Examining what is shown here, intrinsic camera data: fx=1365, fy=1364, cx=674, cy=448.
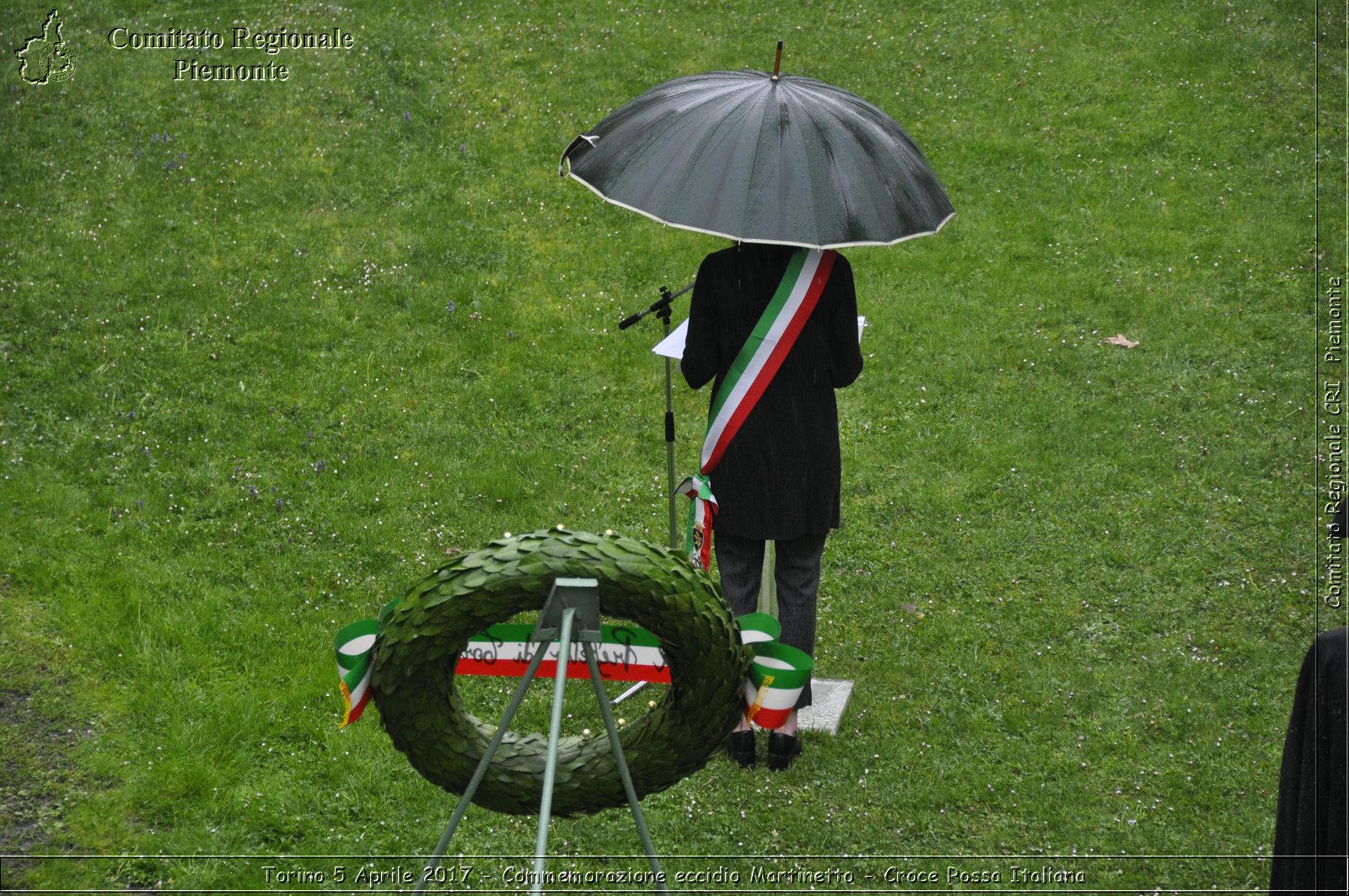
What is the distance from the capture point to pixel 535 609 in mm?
3361

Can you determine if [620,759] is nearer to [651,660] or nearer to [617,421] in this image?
[651,660]

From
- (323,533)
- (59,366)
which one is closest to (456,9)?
(59,366)

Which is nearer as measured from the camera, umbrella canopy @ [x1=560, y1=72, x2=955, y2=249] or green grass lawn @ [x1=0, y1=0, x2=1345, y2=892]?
umbrella canopy @ [x1=560, y1=72, x2=955, y2=249]

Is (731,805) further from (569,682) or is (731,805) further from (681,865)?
(569,682)

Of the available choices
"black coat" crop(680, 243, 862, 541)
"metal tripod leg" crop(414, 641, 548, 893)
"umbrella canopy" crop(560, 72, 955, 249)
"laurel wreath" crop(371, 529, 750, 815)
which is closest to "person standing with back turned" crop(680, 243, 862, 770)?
"black coat" crop(680, 243, 862, 541)

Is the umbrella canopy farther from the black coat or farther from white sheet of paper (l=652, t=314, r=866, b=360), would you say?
white sheet of paper (l=652, t=314, r=866, b=360)

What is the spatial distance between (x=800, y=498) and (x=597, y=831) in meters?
1.42

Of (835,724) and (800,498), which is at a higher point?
(800,498)

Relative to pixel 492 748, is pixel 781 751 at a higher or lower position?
lower

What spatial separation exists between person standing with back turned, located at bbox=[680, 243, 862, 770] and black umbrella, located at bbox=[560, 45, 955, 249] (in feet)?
1.20

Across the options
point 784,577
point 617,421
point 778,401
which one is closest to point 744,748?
point 784,577

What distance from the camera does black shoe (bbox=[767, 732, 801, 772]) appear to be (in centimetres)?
529

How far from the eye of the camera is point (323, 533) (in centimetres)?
669

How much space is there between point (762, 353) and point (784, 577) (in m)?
0.93
